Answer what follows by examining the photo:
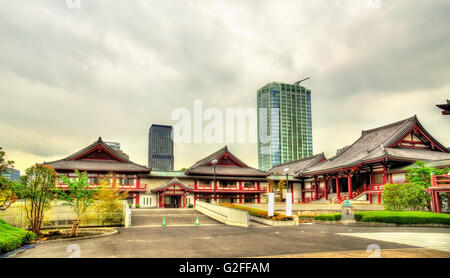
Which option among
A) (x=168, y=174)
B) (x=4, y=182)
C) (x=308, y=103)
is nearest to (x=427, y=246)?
(x=4, y=182)

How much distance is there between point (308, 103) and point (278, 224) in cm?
16036

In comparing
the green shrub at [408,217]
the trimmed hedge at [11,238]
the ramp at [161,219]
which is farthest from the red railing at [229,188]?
the trimmed hedge at [11,238]

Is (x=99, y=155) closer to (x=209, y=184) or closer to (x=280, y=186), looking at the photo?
(x=209, y=184)

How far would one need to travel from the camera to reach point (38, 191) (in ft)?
64.1

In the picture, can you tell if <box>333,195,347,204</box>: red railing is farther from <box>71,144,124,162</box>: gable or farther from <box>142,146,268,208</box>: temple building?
<box>71,144,124,162</box>: gable

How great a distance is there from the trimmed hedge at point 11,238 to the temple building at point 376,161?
117ft

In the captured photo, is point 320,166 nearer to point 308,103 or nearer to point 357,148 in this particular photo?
→ point 357,148

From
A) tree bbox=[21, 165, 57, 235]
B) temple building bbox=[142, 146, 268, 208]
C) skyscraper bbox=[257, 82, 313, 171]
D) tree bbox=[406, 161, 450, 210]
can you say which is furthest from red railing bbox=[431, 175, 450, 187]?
skyscraper bbox=[257, 82, 313, 171]

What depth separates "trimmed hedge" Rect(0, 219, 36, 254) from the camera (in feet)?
43.1

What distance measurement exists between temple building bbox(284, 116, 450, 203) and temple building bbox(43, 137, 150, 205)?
27.3 m

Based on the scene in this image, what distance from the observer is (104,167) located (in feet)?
153

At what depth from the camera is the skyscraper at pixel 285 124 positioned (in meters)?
163

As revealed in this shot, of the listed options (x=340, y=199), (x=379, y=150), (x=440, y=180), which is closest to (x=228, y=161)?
(x=340, y=199)

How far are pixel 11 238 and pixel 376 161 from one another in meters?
38.5
